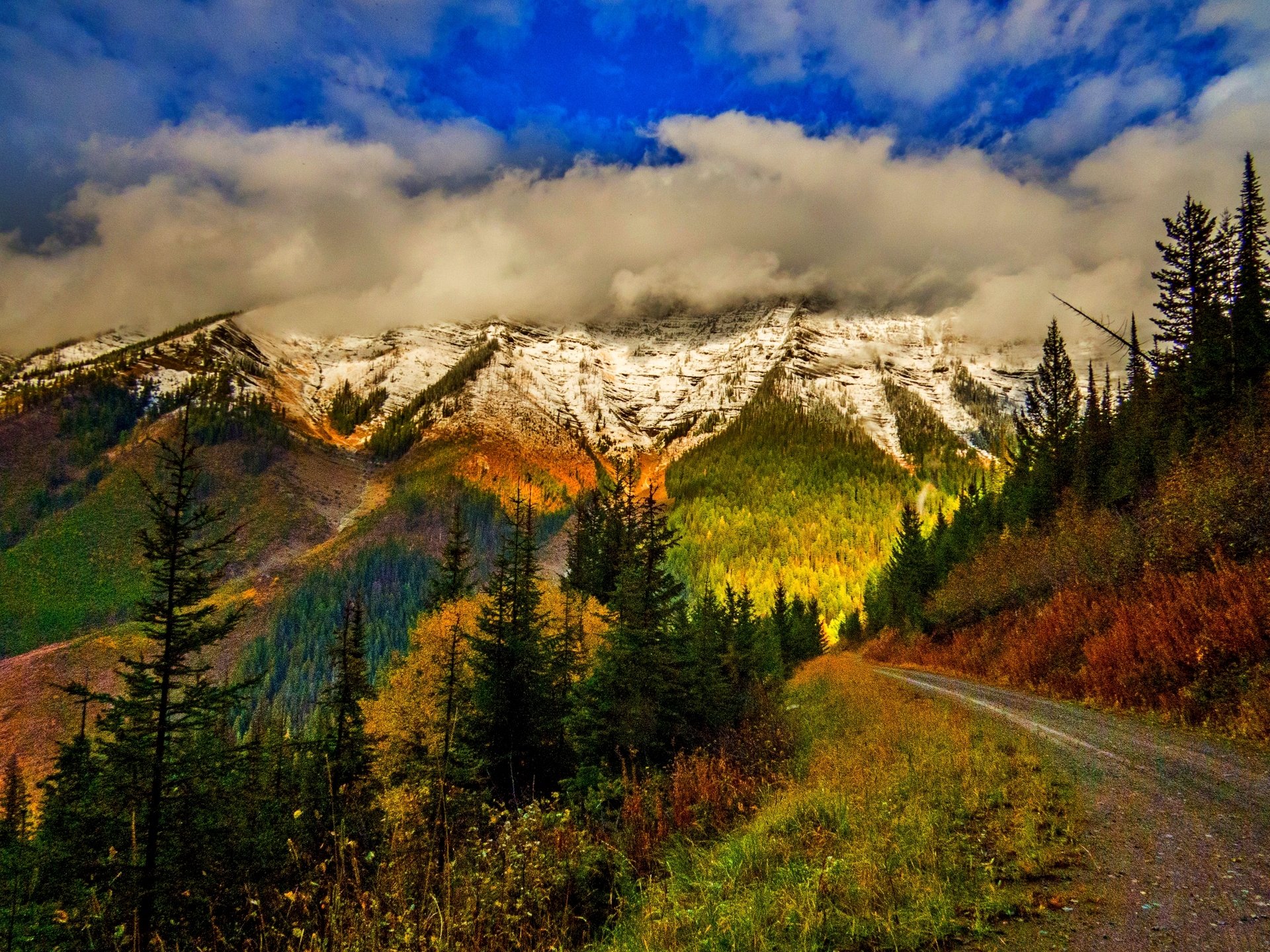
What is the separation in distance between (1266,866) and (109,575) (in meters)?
229

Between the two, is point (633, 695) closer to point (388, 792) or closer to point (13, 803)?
point (388, 792)

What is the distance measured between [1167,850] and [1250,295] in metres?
39.1

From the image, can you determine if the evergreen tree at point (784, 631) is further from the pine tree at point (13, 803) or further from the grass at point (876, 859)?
the pine tree at point (13, 803)

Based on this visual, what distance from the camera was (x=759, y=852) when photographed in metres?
7.05

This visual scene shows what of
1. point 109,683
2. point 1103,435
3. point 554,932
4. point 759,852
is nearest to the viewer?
point 554,932

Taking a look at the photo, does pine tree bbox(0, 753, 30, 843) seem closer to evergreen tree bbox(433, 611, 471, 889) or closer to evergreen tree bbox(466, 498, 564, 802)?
evergreen tree bbox(433, 611, 471, 889)

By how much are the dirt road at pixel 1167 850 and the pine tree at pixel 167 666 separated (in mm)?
14157

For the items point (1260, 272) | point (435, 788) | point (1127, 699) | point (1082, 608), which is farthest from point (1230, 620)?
point (1260, 272)

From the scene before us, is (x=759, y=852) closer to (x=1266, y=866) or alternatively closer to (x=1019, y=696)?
(x=1266, y=866)

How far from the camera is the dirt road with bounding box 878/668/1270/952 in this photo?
4113 mm

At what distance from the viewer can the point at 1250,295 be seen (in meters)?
30.4

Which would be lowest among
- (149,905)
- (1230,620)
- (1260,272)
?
(149,905)

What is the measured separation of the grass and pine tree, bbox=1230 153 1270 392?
32178 millimetres

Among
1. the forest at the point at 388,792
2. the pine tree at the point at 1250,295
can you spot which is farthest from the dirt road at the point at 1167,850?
the pine tree at the point at 1250,295
